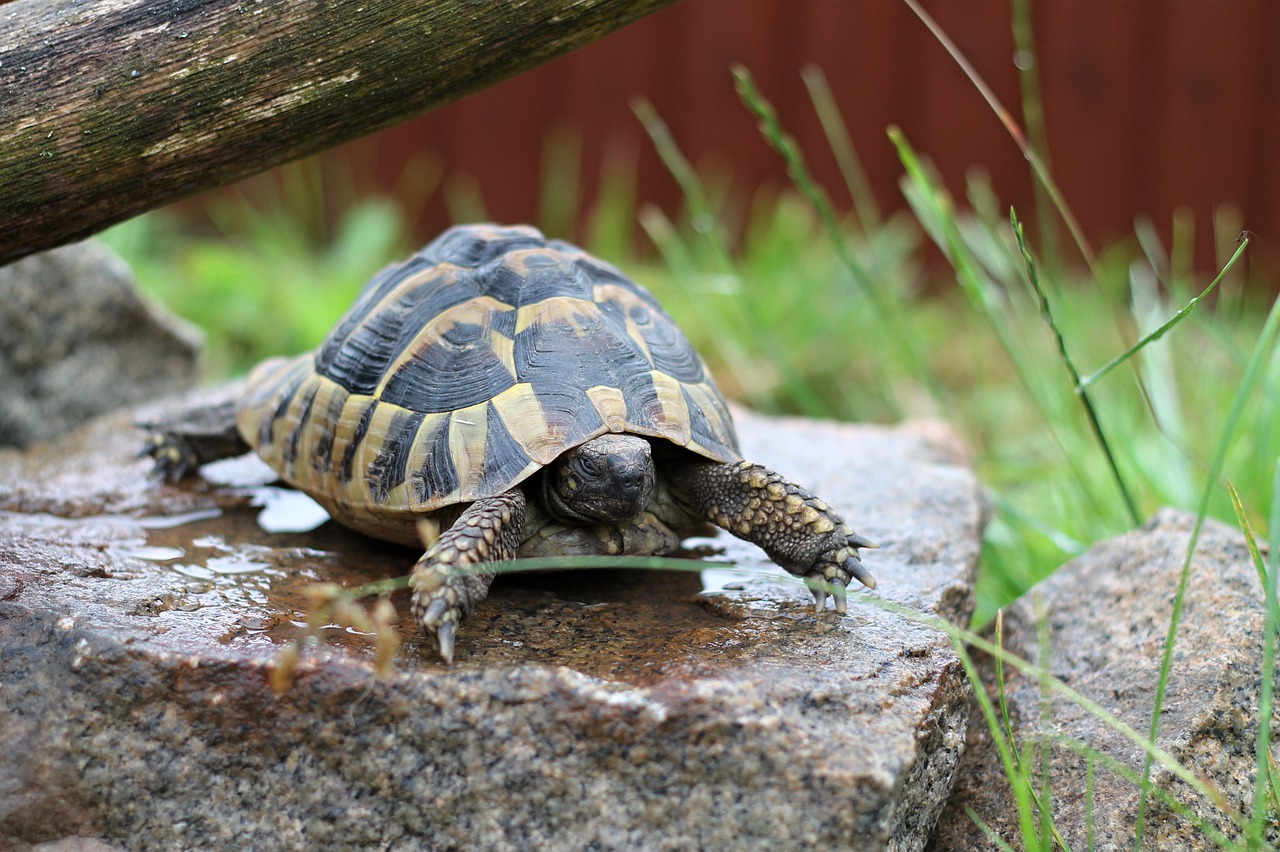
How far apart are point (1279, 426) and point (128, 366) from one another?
335cm

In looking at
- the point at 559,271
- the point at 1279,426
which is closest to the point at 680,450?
the point at 559,271

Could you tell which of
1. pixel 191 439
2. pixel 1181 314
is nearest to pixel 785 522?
pixel 1181 314

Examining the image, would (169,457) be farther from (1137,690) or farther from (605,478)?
(1137,690)

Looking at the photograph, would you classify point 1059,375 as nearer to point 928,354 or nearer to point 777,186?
point 928,354

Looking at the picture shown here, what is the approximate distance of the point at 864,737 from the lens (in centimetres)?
157

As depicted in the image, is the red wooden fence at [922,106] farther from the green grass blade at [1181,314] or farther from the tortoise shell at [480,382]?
the green grass blade at [1181,314]

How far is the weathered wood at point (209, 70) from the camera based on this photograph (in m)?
1.79

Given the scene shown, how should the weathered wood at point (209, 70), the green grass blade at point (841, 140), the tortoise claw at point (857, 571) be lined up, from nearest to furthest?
the weathered wood at point (209, 70), the tortoise claw at point (857, 571), the green grass blade at point (841, 140)

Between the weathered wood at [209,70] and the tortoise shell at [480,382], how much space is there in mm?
387

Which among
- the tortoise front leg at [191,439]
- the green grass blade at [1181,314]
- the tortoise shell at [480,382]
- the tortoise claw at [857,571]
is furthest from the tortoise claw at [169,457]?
the green grass blade at [1181,314]

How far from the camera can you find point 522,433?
1.85m

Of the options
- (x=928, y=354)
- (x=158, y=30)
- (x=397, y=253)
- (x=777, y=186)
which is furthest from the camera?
(x=777, y=186)

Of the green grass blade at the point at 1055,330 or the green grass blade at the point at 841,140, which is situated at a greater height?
the green grass blade at the point at 1055,330

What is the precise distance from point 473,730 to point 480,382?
2.04 ft
